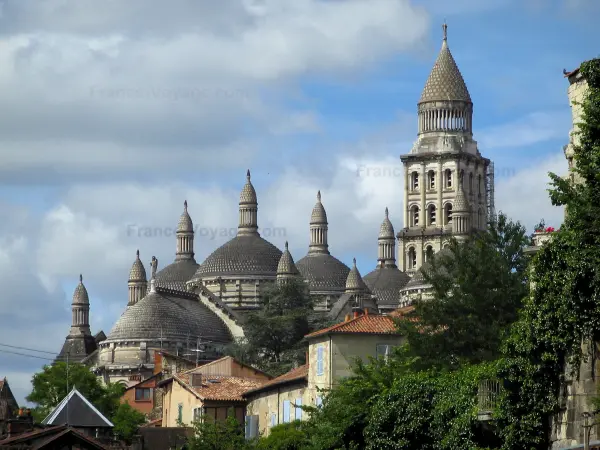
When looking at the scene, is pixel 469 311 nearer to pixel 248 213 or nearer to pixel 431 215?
pixel 248 213

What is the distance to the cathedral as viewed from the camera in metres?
141

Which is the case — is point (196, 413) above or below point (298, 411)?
above

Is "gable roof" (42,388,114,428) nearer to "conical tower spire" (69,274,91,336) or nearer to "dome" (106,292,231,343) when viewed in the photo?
"dome" (106,292,231,343)

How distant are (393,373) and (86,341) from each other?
11058cm

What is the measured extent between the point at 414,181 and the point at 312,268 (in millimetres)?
14662

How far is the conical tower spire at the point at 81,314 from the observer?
164 m

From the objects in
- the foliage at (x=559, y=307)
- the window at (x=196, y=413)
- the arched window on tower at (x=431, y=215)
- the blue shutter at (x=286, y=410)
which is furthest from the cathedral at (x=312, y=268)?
the foliage at (x=559, y=307)

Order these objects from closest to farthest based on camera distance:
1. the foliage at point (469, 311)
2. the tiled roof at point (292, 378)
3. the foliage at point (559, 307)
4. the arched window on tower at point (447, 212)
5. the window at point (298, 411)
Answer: the foliage at point (559, 307), the foliage at point (469, 311), the window at point (298, 411), the tiled roof at point (292, 378), the arched window on tower at point (447, 212)

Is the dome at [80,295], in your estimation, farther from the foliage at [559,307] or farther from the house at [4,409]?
the foliage at [559,307]

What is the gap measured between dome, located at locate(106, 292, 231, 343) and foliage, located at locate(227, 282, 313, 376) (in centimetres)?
635

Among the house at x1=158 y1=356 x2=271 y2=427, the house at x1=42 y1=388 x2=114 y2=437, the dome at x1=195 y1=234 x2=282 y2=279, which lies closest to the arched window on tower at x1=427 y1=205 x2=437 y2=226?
the dome at x1=195 y1=234 x2=282 y2=279

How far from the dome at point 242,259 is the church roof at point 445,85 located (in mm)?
18432

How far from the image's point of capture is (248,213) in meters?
161

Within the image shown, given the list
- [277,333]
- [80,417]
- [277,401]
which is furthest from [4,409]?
[277,333]
